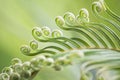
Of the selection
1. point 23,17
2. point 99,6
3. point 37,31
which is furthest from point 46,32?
point 23,17

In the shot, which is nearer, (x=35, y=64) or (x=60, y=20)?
(x=35, y=64)

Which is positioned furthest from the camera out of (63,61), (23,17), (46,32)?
(23,17)

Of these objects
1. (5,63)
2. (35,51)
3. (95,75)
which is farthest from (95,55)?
(5,63)

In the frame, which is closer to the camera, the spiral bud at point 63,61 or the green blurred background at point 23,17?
the spiral bud at point 63,61

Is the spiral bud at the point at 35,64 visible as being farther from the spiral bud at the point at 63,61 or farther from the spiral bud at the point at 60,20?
the spiral bud at the point at 60,20

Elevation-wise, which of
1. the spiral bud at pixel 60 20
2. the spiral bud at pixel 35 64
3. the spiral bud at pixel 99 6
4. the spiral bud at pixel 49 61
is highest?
the spiral bud at pixel 99 6

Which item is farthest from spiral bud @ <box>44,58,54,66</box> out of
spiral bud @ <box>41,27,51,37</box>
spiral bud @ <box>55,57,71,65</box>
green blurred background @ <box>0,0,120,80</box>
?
green blurred background @ <box>0,0,120,80</box>

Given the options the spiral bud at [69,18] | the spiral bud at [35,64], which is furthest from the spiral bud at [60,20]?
the spiral bud at [35,64]

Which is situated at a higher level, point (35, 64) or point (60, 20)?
point (60, 20)

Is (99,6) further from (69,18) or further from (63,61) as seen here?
(63,61)
